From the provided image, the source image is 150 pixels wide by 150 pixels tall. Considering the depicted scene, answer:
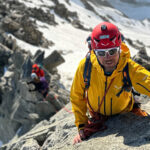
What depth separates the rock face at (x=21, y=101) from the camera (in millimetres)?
9430

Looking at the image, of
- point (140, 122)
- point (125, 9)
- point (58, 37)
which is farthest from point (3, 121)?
point (125, 9)

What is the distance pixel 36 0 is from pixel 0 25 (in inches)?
1251

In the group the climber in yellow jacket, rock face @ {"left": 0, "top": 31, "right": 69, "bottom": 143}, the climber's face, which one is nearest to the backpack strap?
the climber in yellow jacket

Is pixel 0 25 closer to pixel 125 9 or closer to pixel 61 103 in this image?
pixel 61 103

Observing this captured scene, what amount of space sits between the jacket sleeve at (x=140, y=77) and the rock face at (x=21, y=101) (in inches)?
270

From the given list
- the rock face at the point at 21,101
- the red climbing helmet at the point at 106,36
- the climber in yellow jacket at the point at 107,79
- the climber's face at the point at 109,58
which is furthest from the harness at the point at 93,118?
the rock face at the point at 21,101

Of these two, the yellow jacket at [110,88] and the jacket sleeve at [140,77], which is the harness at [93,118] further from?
the jacket sleeve at [140,77]

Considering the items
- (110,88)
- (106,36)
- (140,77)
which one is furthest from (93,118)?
(106,36)

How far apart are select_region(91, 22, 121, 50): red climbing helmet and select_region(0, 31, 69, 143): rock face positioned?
6874 millimetres

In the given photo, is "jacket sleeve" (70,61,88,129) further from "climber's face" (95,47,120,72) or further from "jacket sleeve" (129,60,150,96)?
"jacket sleeve" (129,60,150,96)

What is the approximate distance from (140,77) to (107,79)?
463 mm

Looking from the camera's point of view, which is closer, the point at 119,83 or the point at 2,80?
the point at 119,83

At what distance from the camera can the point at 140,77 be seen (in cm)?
269

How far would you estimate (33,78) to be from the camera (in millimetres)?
10398
